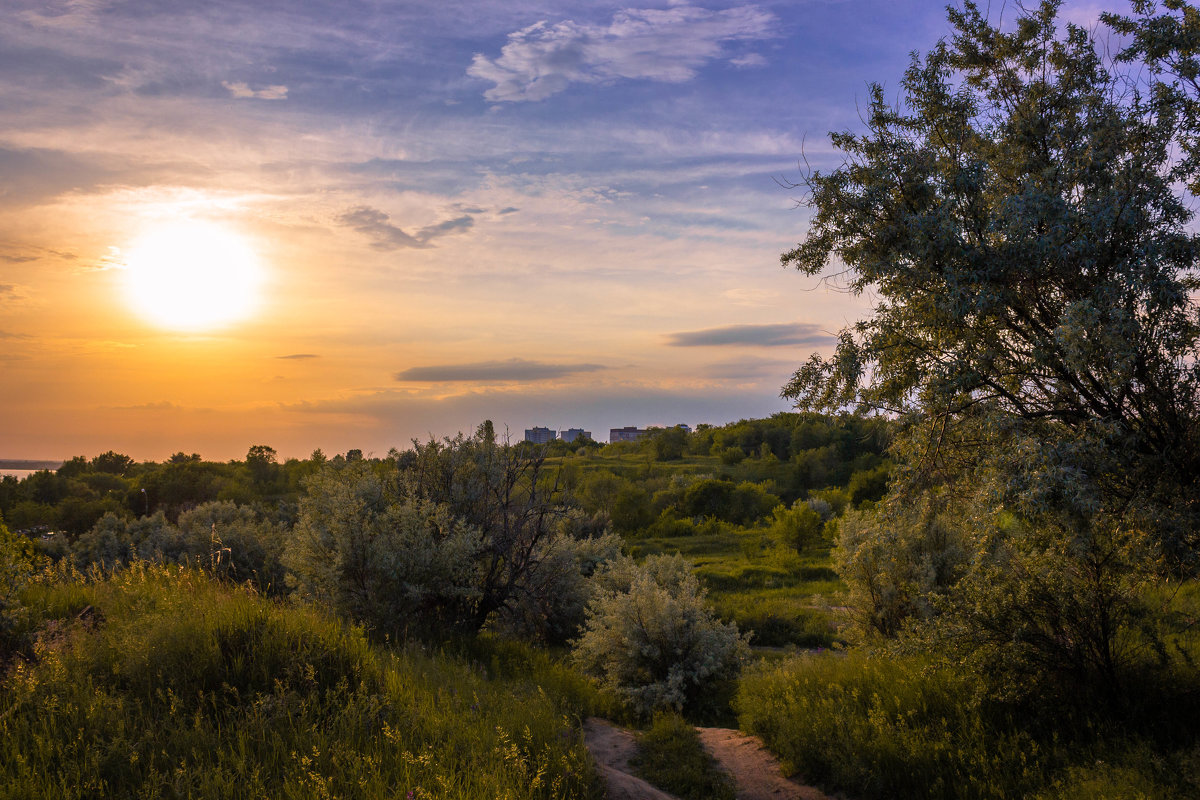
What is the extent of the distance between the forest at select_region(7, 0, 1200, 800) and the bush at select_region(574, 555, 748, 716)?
0.06 m

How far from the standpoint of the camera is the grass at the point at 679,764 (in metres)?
7.34

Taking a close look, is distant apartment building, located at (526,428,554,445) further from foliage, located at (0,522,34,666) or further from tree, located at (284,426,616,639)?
foliage, located at (0,522,34,666)

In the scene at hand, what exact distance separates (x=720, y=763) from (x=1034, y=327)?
6.40 m

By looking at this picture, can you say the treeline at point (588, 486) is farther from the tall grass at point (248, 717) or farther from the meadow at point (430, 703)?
the tall grass at point (248, 717)

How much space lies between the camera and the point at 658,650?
36.8ft

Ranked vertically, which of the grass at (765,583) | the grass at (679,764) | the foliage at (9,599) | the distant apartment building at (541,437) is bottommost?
the grass at (765,583)

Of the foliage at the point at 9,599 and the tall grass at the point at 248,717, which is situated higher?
the foliage at the point at 9,599

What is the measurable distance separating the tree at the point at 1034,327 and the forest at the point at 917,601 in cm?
4

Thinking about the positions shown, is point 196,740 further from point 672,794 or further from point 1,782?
point 672,794

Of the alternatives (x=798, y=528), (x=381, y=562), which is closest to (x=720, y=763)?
(x=381, y=562)

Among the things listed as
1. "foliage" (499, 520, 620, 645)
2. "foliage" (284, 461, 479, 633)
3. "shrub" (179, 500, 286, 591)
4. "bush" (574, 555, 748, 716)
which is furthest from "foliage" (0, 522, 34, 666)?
"shrub" (179, 500, 286, 591)

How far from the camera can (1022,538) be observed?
312 inches

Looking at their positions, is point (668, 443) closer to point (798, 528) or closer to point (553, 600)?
point (798, 528)

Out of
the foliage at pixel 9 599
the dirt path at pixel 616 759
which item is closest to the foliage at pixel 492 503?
the dirt path at pixel 616 759
